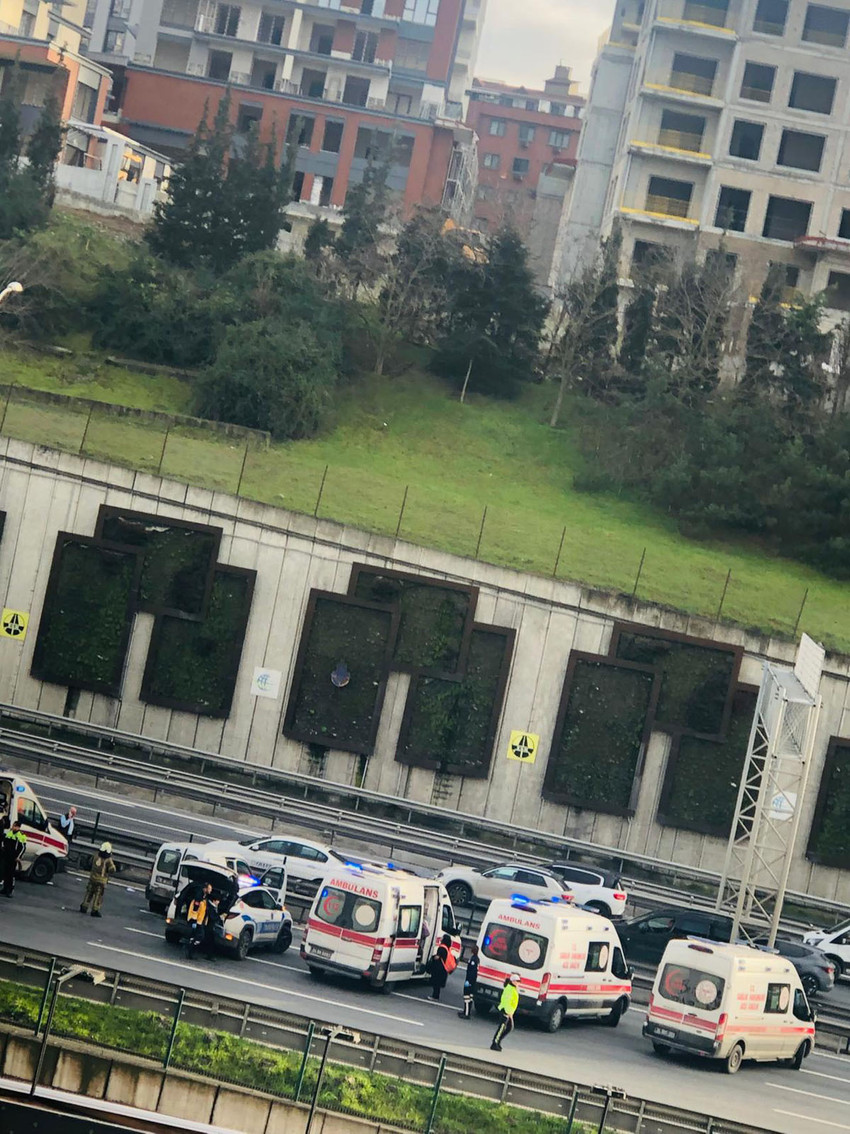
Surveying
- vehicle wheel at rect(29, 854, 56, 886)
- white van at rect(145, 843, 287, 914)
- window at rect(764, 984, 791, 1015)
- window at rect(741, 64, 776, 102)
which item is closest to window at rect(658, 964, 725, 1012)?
window at rect(764, 984, 791, 1015)

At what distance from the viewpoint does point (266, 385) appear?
56.7 metres

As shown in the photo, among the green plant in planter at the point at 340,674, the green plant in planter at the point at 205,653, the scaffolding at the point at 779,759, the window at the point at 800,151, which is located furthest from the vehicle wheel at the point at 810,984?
the window at the point at 800,151

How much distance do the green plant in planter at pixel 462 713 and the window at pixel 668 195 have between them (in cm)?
4215

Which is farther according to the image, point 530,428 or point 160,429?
point 530,428

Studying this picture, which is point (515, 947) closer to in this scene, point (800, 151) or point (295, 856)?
point (295, 856)

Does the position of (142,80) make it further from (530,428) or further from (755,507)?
(755,507)

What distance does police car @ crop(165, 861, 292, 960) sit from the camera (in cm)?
2617

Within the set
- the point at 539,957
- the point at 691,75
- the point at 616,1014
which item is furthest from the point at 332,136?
the point at 539,957

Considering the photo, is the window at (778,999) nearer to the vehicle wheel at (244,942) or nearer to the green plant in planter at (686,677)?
the vehicle wheel at (244,942)

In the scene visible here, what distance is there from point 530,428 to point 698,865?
23.0 m

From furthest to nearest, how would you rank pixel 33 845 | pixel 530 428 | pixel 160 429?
pixel 530 428, pixel 160 429, pixel 33 845

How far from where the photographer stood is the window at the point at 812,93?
7781cm

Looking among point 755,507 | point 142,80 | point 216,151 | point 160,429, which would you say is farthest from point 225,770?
point 142,80

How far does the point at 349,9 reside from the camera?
96312 mm
